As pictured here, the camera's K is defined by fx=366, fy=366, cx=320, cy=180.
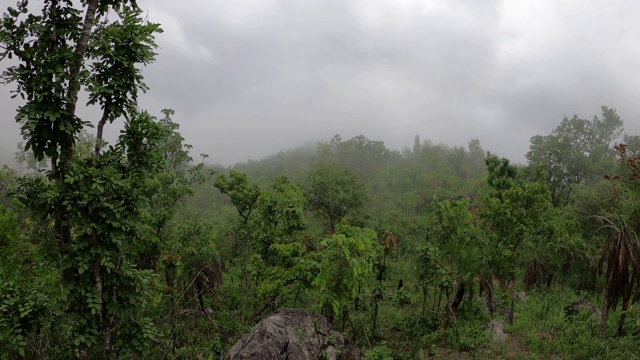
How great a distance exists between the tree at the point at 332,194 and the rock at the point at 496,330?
16.3 meters

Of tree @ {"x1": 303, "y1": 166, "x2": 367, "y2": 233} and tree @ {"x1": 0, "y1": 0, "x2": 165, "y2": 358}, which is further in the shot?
tree @ {"x1": 303, "y1": 166, "x2": 367, "y2": 233}

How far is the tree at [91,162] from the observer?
4902 millimetres

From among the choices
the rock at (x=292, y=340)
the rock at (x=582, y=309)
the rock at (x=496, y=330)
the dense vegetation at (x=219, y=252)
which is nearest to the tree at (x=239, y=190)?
the dense vegetation at (x=219, y=252)

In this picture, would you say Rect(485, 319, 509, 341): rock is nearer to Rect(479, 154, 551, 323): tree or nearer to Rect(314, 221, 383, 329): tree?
Rect(479, 154, 551, 323): tree

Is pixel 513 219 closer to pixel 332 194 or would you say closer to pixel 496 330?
pixel 496 330

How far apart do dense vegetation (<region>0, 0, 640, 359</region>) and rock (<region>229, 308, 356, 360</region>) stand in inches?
30.9

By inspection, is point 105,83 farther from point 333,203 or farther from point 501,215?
point 333,203

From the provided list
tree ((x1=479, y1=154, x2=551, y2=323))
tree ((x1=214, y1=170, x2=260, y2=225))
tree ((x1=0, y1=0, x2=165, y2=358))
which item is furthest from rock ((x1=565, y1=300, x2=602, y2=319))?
tree ((x1=0, y1=0, x2=165, y2=358))

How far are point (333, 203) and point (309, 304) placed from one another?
1165 centimetres

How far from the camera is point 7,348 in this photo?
522cm

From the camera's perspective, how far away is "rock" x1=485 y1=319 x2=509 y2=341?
12080 millimetres

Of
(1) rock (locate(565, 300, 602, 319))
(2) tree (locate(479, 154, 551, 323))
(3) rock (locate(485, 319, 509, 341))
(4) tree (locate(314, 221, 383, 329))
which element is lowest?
(3) rock (locate(485, 319, 509, 341))

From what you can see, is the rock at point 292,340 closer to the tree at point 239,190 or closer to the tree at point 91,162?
the tree at point 91,162

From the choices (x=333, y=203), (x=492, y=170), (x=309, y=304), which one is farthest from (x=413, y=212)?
(x=309, y=304)
